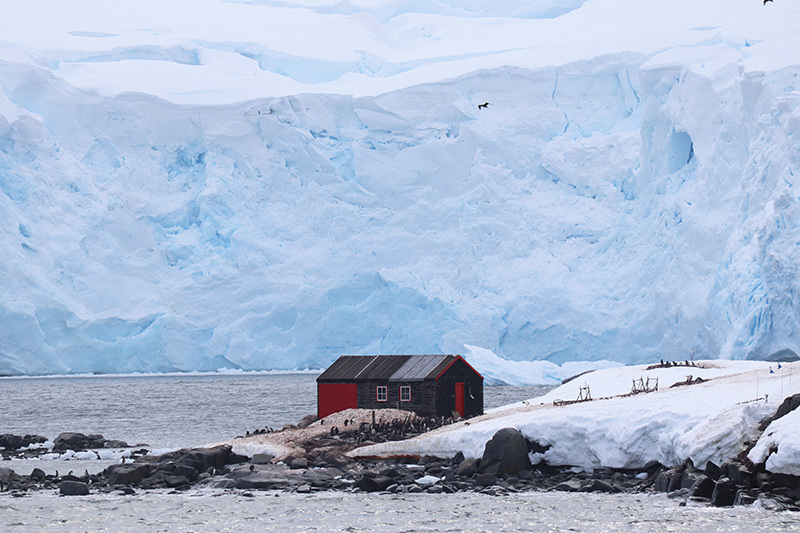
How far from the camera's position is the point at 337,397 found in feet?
70.5

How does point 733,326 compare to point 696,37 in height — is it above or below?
below

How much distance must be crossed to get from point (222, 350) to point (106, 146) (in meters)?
10.3

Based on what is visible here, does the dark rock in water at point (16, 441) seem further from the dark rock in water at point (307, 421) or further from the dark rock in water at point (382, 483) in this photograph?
the dark rock in water at point (382, 483)

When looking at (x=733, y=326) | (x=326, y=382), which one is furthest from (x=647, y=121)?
(x=326, y=382)

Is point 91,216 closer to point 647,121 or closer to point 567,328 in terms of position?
point 567,328

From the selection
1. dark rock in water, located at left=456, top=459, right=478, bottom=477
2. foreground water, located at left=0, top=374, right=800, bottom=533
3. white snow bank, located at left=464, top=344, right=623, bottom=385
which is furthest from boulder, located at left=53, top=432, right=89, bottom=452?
white snow bank, located at left=464, top=344, right=623, bottom=385

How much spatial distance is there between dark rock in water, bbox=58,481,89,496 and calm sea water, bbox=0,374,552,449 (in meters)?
6.34

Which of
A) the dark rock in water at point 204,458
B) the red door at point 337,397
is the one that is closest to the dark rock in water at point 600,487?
the dark rock in water at point 204,458

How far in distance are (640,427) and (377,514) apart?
4100mm

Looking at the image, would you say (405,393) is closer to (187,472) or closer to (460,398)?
(460,398)

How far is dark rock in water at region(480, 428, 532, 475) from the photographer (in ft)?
49.3

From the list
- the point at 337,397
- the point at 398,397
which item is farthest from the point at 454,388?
the point at 337,397

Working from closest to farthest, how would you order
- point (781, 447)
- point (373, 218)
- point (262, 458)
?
point (781, 447) < point (262, 458) < point (373, 218)

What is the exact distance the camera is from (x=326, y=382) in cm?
2159
